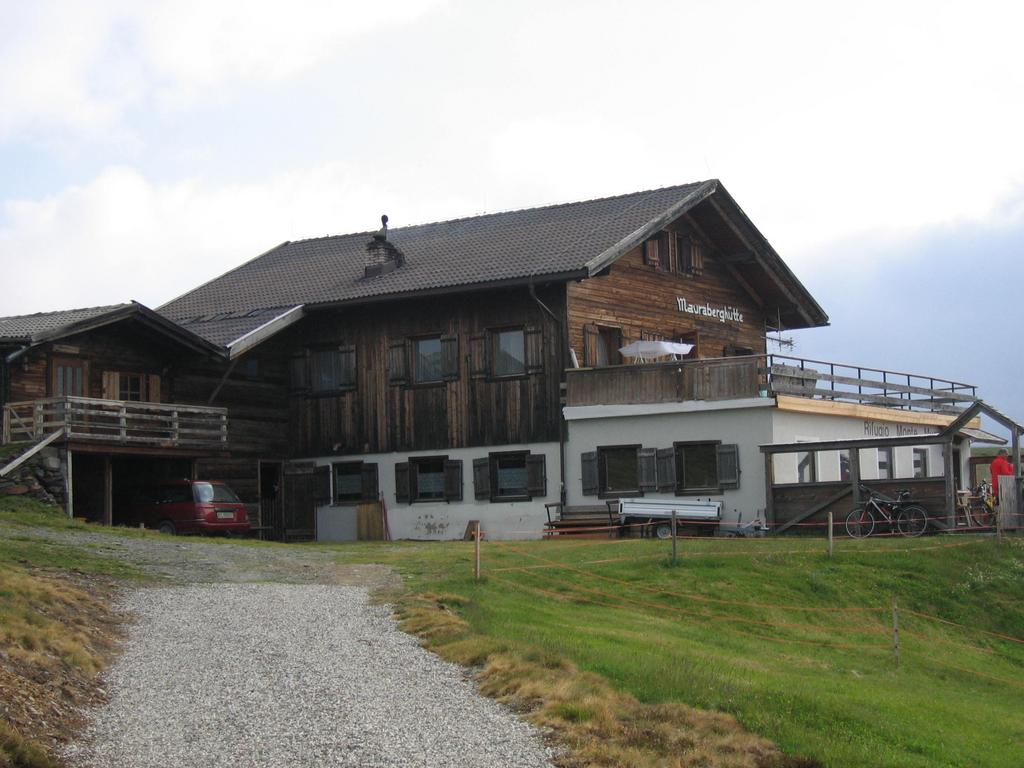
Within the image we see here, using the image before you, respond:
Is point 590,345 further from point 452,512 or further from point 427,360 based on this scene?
point 452,512

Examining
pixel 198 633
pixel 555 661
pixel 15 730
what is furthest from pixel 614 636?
pixel 15 730

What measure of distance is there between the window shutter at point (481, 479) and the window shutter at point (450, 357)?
216 cm

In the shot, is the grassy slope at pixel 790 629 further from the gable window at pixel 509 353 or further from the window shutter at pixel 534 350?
the gable window at pixel 509 353

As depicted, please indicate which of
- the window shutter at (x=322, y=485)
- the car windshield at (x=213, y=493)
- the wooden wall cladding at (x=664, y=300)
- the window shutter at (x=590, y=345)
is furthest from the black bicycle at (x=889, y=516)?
the window shutter at (x=322, y=485)

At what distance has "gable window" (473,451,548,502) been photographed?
3425 centimetres

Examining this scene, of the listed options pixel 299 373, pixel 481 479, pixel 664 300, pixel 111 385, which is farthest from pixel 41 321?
pixel 664 300

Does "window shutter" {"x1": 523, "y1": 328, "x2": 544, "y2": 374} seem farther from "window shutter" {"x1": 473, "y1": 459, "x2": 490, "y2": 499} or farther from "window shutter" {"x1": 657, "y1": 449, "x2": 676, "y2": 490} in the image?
"window shutter" {"x1": 657, "y1": 449, "x2": 676, "y2": 490}

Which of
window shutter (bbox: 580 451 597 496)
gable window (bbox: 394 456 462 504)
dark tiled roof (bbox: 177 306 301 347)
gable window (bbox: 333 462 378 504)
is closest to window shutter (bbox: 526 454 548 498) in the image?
window shutter (bbox: 580 451 597 496)

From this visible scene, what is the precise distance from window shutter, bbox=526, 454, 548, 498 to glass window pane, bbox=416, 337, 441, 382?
10.9ft

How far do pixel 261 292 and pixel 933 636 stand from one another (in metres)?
23.2

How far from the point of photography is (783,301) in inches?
1652

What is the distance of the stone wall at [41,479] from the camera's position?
30.5 m

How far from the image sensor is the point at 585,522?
32.6 metres

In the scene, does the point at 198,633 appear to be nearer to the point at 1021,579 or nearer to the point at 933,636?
the point at 933,636
